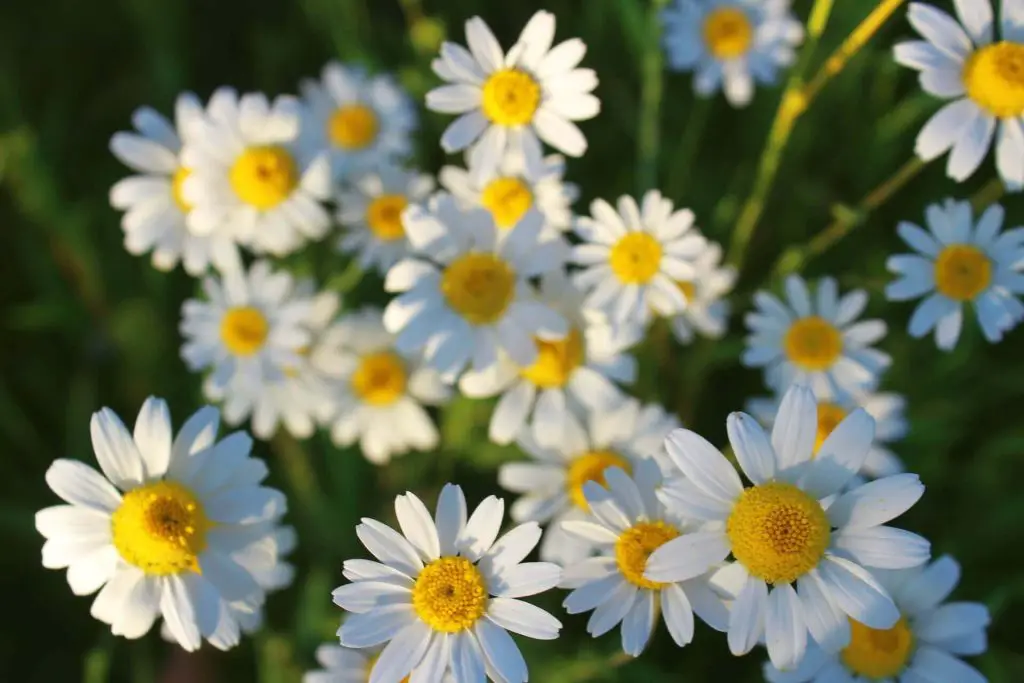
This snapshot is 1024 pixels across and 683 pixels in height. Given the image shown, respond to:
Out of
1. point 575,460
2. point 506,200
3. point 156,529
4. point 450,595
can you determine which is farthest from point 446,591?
point 506,200

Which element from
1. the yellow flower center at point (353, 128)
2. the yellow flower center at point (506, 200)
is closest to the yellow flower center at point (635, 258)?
the yellow flower center at point (506, 200)

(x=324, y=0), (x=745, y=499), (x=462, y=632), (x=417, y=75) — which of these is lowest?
(x=462, y=632)

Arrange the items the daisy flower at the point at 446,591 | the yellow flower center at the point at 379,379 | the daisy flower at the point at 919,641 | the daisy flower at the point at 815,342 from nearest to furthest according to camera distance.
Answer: the daisy flower at the point at 446,591, the daisy flower at the point at 919,641, the daisy flower at the point at 815,342, the yellow flower center at the point at 379,379

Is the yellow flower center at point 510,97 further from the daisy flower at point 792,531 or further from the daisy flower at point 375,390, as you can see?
the daisy flower at point 792,531

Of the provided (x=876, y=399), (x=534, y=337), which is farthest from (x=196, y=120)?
(x=876, y=399)

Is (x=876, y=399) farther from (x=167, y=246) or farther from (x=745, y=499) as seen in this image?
(x=167, y=246)
